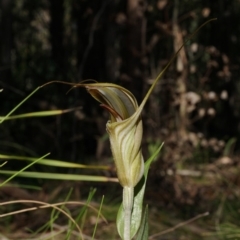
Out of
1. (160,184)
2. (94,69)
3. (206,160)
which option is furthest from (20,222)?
(94,69)

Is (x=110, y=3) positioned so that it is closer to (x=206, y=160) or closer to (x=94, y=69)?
(x=94, y=69)

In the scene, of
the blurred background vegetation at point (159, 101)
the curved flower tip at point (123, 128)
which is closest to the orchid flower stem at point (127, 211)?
the curved flower tip at point (123, 128)

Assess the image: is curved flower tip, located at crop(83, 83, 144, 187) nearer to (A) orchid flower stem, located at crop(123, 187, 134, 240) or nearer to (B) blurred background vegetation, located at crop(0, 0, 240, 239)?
(A) orchid flower stem, located at crop(123, 187, 134, 240)

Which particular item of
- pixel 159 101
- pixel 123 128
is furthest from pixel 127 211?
pixel 159 101

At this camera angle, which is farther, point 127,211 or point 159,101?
point 159,101

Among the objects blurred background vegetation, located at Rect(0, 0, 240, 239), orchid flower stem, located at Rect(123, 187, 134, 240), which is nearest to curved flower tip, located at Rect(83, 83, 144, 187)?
orchid flower stem, located at Rect(123, 187, 134, 240)

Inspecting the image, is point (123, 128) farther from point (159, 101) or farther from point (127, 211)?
point (159, 101)
